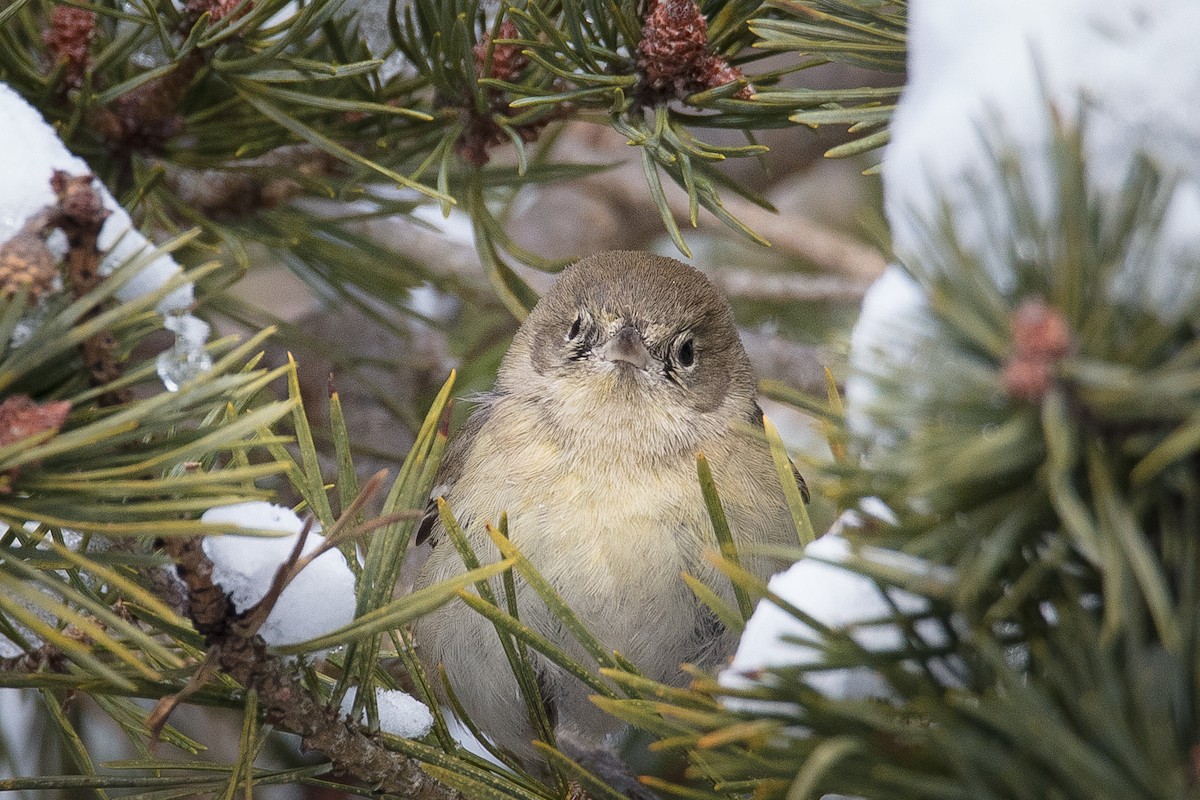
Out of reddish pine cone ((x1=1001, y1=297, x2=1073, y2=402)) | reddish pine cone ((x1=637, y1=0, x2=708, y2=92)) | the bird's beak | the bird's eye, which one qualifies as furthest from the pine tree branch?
the bird's eye

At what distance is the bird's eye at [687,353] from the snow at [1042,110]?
1.44 metres

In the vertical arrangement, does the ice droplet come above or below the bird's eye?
below

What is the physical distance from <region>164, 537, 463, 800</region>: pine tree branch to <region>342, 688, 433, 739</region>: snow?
9cm

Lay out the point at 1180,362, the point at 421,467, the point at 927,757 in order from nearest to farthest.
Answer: the point at 1180,362 < the point at 927,757 < the point at 421,467

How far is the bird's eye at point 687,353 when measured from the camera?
237cm

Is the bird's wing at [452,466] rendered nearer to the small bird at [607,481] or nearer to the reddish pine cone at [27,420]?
the small bird at [607,481]

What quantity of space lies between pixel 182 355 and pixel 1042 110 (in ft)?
2.51

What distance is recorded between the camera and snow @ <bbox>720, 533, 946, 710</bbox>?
2.92 ft

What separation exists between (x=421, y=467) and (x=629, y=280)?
119cm

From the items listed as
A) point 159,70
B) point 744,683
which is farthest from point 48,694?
point 744,683

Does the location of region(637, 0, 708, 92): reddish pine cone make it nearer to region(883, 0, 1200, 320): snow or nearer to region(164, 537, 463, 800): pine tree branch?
region(883, 0, 1200, 320): snow

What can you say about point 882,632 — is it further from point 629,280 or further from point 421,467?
point 629,280

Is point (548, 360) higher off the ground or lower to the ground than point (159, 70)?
higher

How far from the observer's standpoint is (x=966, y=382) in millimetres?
746
